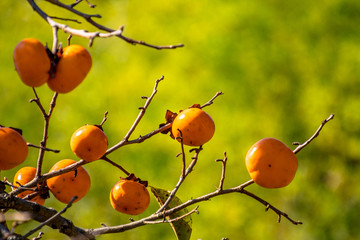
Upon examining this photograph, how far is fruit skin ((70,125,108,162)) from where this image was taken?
1.51 meters

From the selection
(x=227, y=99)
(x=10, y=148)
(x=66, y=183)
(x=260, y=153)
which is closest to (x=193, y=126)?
(x=260, y=153)

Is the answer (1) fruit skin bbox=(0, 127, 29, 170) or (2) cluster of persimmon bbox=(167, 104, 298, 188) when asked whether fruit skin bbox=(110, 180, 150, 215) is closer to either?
(2) cluster of persimmon bbox=(167, 104, 298, 188)

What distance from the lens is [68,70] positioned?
126 centimetres

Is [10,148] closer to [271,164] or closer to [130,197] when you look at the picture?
[130,197]

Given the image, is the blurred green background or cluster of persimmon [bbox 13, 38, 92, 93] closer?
cluster of persimmon [bbox 13, 38, 92, 93]

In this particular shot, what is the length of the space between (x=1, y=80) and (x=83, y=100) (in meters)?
1.24

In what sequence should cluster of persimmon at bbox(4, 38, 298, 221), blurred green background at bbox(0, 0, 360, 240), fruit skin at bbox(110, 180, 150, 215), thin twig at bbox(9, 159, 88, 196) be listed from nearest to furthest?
1. thin twig at bbox(9, 159, 88, 196)
2. cluster of persimmon at bbox(4, 38, 298, 221)
3. fruit skin at bbox(110, 180, 150, 215)
4. blurred green background at bbox(0, 0, 360, 240)

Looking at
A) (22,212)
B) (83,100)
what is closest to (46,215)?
(22,212)

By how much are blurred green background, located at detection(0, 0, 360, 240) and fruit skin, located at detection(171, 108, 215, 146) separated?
229 inches

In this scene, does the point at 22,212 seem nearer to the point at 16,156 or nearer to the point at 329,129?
the point at 16,156

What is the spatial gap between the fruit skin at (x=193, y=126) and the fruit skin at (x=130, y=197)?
196 mm

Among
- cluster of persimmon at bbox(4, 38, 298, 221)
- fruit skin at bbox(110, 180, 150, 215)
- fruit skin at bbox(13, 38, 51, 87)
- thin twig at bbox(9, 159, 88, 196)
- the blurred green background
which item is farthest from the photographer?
the blurred green background

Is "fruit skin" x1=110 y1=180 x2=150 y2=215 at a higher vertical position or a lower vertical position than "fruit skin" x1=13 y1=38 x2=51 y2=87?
lower

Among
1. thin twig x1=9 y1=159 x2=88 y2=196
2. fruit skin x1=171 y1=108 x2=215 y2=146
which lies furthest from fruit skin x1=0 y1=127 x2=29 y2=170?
fruit skin x1=171 y1=108 x2=215 y2=146
